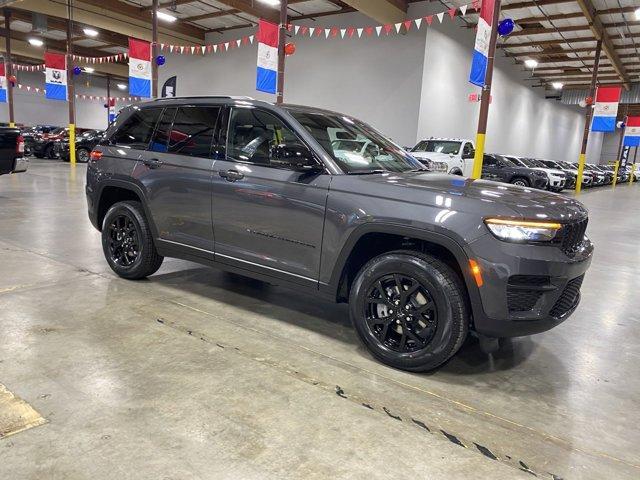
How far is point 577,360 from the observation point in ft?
11.0

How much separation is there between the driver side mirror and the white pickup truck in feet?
35.3

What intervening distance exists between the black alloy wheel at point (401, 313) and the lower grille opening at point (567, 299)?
0.70 metres

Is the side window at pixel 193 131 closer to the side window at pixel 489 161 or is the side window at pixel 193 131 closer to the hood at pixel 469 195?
the hood at pixel 469 195

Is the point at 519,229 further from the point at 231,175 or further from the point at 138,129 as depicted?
the point at 138,129

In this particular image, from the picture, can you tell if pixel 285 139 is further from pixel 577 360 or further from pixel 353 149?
pixel 577 360

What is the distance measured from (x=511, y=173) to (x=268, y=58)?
934cm

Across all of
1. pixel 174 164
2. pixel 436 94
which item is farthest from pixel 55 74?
pixel 174 164

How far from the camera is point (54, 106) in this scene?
3497 cm

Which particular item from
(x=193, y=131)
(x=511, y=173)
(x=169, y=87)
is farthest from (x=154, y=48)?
(x=193, y=131)

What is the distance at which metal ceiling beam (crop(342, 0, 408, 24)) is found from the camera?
14.6 meters

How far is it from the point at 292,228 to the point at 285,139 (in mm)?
661

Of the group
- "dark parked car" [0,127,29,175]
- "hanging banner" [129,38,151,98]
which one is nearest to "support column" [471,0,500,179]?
"dark parked car" [0,127,29,175]

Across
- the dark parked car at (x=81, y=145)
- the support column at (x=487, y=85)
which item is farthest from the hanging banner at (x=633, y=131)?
the dark parked car at (x=81, y=145)

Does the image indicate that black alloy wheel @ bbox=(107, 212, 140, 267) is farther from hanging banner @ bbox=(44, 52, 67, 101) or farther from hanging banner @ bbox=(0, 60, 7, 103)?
hanging banner @ bbox=(0, 60, 7, 103)
